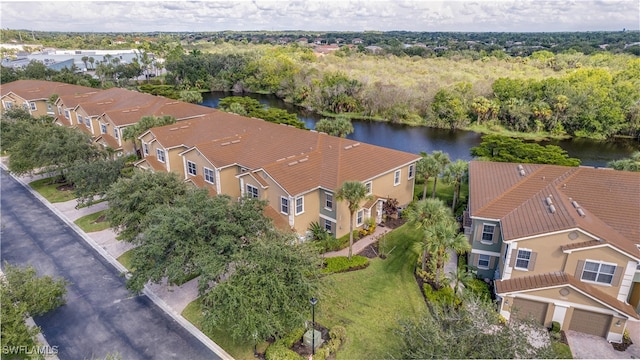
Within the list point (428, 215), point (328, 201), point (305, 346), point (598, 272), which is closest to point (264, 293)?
point (305, 346)

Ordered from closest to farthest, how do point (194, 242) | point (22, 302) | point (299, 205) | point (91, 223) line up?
point (22, 302) < point (194, 242) < point (299, 205) < point (91, 223)

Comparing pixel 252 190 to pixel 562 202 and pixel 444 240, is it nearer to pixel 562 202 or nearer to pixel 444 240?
pixel 444 240

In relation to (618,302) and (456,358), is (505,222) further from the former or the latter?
(456,358)

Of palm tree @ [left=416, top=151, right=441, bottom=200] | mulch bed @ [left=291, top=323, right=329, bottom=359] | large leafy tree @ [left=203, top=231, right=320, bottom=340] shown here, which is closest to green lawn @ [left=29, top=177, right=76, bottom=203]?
large leafy tree @ [left=203, top=231, right=320, bottom=340]

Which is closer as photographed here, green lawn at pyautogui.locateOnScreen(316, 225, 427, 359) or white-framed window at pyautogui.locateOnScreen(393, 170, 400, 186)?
green lawn at pyautogui.locateOnScreen(316, 225, 427, 359)

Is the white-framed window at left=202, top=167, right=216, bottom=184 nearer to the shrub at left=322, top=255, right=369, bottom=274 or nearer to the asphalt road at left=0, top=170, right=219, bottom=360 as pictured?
the asphalt road at left=0, top=170, right=219, bottom=360

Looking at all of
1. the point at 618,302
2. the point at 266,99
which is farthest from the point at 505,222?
the point at 266,99

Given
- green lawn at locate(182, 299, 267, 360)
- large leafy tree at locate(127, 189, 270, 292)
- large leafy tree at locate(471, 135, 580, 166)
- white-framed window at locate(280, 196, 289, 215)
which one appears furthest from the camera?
large leafy tree at locate(471, 135, 580, 166)
